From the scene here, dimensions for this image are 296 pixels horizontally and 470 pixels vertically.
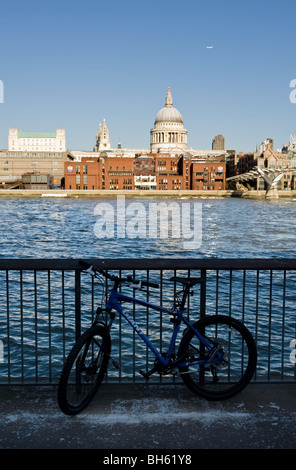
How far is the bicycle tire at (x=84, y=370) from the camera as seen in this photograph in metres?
4.56

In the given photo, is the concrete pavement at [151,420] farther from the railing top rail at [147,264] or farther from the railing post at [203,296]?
the railing top rail at [147,264]

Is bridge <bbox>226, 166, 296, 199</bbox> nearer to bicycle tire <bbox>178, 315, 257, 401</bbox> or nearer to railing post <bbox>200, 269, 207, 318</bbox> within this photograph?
railing post <bbox>200, 269, 207, 318</bbox>

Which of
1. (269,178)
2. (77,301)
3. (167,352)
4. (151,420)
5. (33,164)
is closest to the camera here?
(151,420)

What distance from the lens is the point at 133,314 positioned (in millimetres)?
5566

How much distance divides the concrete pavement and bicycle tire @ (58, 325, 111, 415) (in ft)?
0.47

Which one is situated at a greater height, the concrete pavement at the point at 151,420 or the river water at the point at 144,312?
the concrete pavement at the point at 151,420

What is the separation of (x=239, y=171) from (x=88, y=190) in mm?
61999

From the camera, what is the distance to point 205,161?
177750 millimetres

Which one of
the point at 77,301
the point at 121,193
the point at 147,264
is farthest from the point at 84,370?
the point at 121,193

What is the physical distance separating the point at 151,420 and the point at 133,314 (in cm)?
115

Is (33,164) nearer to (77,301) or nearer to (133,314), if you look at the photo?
(133,314)

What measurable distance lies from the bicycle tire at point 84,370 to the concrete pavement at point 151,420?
0.47 ft

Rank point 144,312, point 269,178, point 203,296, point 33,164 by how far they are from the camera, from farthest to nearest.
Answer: point 33,164 < point 269,178 < point 144,312 < point 203,296

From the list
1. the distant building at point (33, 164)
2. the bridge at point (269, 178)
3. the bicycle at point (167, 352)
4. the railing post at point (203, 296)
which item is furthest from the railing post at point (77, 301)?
the distant building at point (33, 164)
